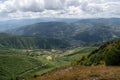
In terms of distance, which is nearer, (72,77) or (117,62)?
(72,77)

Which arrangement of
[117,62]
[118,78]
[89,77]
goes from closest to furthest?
[118,78]
[89,77]
[117,62]

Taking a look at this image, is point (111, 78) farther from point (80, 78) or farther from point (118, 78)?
point (80, 78)

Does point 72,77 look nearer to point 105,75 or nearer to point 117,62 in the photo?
point 105,75

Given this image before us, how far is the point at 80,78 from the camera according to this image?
31625 mm

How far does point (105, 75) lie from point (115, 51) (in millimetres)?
Result: 22777

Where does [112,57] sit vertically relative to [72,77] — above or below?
→ below

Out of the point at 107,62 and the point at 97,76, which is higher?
the point at 97,76

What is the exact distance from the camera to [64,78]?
1272 inches

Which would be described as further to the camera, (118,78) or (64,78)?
(64,78)

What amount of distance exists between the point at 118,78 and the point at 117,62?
2294 centimetres

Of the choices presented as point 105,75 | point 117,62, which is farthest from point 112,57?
point 105,75

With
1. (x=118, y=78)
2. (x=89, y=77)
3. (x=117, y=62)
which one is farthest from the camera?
(x=117, y=62)

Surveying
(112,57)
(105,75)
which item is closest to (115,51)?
(112,57)

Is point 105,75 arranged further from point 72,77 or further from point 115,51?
point 115,51
